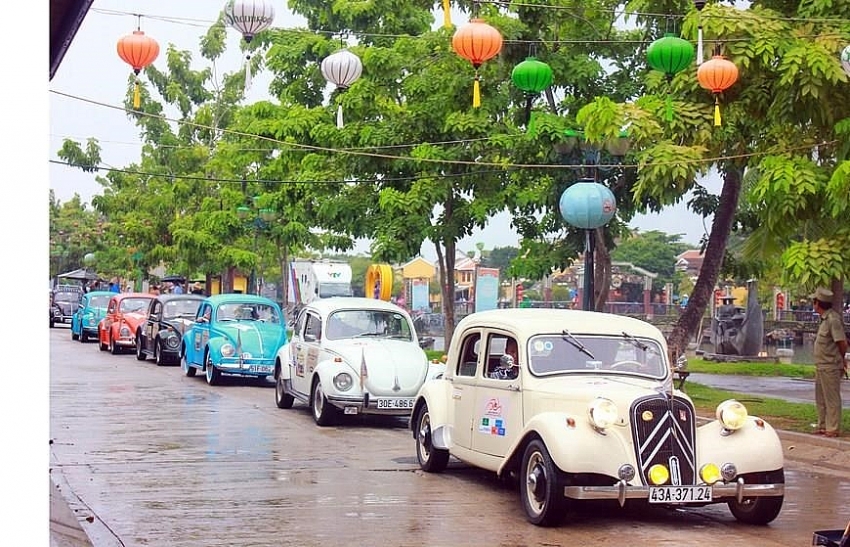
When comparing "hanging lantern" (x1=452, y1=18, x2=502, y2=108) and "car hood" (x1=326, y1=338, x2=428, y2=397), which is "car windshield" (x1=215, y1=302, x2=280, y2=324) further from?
"hanging lantern" (x1=452, y1=18, x2=502, y2=108)

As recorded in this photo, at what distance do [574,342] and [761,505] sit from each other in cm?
215

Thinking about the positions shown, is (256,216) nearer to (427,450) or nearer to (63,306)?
(63,306)

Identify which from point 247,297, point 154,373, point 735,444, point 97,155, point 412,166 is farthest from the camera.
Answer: point 97,155

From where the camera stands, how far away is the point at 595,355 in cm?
1055

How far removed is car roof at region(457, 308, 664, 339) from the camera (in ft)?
35.2

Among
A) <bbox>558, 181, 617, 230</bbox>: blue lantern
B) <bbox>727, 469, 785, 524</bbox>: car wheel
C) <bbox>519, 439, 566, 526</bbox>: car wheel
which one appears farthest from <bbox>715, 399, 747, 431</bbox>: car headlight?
<bbox>558, 181, 617, 230</bbox>: blue lantern

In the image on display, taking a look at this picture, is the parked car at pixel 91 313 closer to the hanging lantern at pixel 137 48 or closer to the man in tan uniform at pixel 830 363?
the hanging lantern at pixel 137 48

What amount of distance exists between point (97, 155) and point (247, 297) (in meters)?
23.3

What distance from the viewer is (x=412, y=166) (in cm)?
2677

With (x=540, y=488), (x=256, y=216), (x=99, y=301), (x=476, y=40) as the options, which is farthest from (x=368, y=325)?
(x=256, y=216)

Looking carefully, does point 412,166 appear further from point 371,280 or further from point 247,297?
point 371,280

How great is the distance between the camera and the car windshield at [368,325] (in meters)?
17.0
